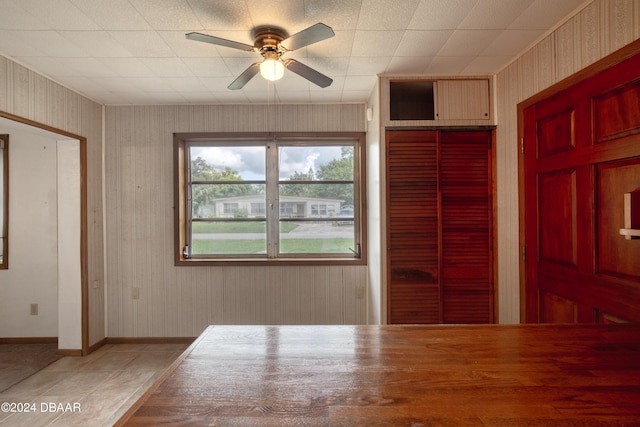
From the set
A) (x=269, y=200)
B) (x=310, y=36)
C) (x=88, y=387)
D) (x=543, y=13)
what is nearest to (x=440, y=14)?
(x=543, y=13)

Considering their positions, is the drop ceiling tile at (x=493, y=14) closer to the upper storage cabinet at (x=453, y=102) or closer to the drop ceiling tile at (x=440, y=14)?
the drop ceiling tile at (x=440, y=14)

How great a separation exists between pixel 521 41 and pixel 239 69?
2.11 metres

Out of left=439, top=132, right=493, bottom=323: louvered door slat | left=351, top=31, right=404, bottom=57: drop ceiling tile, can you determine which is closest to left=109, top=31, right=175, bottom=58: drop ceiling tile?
left=351, top=31, right=404, bottom=57: drop ceiling tile

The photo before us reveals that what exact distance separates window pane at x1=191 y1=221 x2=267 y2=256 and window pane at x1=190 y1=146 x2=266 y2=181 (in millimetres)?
518

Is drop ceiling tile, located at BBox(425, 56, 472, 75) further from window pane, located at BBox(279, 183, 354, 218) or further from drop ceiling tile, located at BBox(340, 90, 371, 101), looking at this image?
window pane, located at BBox(279, 183, 354, 218)

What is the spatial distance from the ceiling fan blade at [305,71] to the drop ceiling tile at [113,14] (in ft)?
2.98

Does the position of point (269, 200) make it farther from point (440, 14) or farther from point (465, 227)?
point (440, 14)

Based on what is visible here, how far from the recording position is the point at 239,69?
254 cm

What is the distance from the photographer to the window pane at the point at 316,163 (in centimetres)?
345

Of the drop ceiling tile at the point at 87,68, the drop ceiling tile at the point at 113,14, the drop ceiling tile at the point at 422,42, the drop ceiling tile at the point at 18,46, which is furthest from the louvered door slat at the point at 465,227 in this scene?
the drop ceiling tile at the point at 18,46

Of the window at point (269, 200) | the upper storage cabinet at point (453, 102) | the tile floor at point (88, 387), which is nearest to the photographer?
the tile floor at point (88, 387)

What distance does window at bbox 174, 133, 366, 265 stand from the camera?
344 centimetres

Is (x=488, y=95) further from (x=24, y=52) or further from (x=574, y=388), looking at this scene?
(x=24, y=52)

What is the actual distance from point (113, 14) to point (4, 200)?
114 inches
